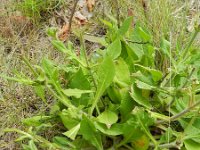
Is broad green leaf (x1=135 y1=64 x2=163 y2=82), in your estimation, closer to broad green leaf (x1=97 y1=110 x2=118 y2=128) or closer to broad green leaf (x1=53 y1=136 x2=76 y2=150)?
broad green leaf (x1=97 y1=110 x2=118 y2=128)

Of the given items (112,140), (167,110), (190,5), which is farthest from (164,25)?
(112,140)

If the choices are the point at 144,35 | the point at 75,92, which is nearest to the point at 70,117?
the point at 75,92

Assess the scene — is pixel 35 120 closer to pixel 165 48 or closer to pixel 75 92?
pixel 75 92

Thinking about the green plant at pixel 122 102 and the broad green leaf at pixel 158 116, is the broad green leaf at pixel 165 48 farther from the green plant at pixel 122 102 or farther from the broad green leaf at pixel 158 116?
the broad green leaf at pixel 158 116

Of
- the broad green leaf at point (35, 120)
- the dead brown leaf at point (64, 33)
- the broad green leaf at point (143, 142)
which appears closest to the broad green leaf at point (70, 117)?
the broad green leaf at point (35, 120)

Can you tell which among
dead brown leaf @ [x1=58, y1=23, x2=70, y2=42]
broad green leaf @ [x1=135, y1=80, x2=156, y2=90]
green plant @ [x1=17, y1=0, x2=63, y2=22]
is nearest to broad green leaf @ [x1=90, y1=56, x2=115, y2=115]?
broad green leaf @ [x1=135, y1=80, x2=156, y2=90]
